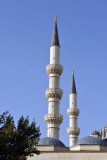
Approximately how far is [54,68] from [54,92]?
2.70 meters

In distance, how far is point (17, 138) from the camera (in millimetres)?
16750

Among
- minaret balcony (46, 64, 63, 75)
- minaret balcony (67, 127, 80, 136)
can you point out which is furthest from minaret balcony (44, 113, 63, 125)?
minaret balcony (67, 127, 80, 136)

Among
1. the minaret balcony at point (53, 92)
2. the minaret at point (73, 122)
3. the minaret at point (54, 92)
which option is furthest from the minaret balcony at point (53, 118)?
the minaret at point (73, 122)

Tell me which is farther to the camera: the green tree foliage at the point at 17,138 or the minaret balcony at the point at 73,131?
the minaret balcony at the point at 73,131

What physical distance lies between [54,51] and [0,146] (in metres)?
20.5

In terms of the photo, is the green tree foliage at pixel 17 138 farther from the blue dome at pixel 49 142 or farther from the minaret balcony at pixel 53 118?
the minaret balcony at pixel 53 118

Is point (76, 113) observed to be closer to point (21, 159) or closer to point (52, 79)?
point (52, 79)

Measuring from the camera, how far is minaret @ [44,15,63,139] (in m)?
32.6

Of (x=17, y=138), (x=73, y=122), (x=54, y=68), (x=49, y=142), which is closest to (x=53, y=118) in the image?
(x=54, y=68)

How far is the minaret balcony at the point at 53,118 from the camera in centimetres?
3241

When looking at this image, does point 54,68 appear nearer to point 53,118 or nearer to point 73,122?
point 53,118

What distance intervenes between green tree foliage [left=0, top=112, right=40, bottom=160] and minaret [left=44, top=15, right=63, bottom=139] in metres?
14.9

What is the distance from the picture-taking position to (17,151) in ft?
53.9

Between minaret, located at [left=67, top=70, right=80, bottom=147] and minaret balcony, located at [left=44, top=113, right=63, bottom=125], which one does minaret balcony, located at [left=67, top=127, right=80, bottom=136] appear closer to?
minaret, located at [left=67, top=70, right=80, bottom=147]
